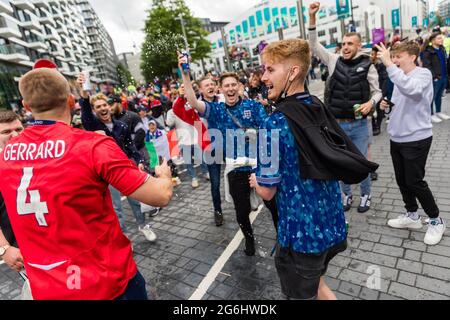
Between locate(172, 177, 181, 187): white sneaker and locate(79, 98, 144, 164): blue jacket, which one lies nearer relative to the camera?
locate(79, 98, 144, 164): blue jacket

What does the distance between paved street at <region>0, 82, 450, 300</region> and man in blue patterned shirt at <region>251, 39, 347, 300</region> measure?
44.3 inches

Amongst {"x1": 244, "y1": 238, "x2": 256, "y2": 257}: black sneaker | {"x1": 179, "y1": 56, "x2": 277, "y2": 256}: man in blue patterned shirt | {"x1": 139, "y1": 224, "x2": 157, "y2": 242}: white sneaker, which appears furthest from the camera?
{"x1": 139, "y1": 224, "x2": 157, "y2": 242}: white sneaker

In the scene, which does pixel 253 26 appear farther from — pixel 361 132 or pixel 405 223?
pixel 405 223

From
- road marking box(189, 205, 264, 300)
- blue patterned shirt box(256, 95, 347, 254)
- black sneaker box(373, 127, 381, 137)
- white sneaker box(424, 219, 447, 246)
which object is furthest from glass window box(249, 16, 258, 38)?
blue patterned shirt box(256, 95, 347, 254)

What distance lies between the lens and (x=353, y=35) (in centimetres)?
395

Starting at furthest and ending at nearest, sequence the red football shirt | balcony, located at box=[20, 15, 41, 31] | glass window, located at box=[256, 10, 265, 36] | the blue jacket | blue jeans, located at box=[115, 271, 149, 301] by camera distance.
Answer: glass window, located at box=[256, 10, 265, 36] → balcony, located at box=[20, 15, 41, 31] → the blue jacket → blue jeans, located at box=[115, 271, 149, 301] → the red football shirt

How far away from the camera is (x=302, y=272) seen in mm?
2004

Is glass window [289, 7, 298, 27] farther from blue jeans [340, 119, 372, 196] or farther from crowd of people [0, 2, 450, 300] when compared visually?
crowd of people [0, 2, 450, 300]

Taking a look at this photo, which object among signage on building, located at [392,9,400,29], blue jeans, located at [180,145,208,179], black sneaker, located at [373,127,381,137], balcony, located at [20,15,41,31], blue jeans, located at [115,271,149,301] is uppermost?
balcony, located at [20,15,41,31]

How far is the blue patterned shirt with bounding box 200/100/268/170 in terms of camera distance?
11.5 ft

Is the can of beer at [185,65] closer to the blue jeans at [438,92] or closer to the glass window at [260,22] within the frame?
the blue jeans at [438,92]

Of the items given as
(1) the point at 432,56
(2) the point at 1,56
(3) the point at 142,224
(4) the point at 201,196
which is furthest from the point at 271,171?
(2) the point at 1,56

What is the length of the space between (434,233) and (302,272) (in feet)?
7.71

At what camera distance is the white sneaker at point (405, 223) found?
3668 mm
